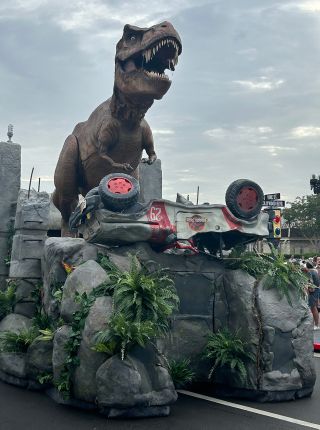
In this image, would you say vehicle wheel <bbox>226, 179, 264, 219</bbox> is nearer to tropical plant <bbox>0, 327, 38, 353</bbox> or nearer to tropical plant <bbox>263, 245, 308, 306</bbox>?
tropical plant <bbox>263, 245, 308, 306</bbox>

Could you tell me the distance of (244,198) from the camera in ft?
24.7

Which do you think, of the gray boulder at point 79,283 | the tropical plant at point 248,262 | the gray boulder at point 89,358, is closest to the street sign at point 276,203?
the tropical plant at point 248,262

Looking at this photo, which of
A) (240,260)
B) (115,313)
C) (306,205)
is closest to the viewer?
(115,313)

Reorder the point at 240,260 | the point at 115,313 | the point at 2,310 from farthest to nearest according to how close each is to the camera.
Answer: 1. the point at 2,310
2. the point at 240,260
3. the point at 115,313

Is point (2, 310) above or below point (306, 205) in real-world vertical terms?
below

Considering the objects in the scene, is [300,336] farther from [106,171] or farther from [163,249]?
[106,171]

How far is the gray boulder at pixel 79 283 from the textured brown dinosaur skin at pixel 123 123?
2460 millimetres

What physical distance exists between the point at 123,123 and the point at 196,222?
2.52 m

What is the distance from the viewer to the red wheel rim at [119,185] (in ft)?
22.8

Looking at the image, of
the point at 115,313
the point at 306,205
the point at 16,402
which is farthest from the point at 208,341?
the point at 306,205

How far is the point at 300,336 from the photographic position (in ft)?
21.7

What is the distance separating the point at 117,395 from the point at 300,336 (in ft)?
8.62

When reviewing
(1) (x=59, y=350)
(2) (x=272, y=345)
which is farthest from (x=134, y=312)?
(2) (x=272, y=345)

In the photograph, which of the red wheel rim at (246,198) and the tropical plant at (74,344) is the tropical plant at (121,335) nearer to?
the tropical plant at (74,344)
